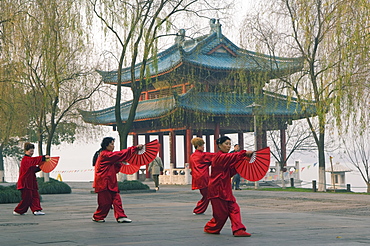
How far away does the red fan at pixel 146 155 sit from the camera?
369 inches

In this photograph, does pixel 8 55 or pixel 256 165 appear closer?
pixel 256 165

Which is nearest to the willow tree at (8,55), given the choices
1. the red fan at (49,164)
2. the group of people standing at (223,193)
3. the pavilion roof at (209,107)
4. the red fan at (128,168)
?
the red fan at (49,164)

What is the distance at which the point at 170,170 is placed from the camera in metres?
32.5

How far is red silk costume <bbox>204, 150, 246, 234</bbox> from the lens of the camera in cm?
744

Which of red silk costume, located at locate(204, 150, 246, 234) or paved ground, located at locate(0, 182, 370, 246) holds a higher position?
red silk costume, located at locate(204, 150, 246, 234)

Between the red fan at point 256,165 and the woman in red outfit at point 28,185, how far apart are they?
17.4ft

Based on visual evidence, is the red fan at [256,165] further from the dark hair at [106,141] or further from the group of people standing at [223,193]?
the dark hair at [106,141]

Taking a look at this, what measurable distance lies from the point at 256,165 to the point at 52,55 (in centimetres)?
1302

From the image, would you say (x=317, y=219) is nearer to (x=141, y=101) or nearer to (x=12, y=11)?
(x=12, y=11)

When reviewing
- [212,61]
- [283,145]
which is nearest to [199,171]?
[212,61]

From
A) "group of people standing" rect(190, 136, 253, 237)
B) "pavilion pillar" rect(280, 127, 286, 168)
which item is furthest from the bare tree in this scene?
"pavilion pillar" rect(280, 127, 286, 168)

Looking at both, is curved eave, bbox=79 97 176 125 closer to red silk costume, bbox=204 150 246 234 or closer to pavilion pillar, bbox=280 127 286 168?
pavilion pillar, bbox=280 127 286 168

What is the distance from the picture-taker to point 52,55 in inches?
749

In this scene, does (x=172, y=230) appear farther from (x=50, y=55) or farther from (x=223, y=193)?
(x=50, y=55)
